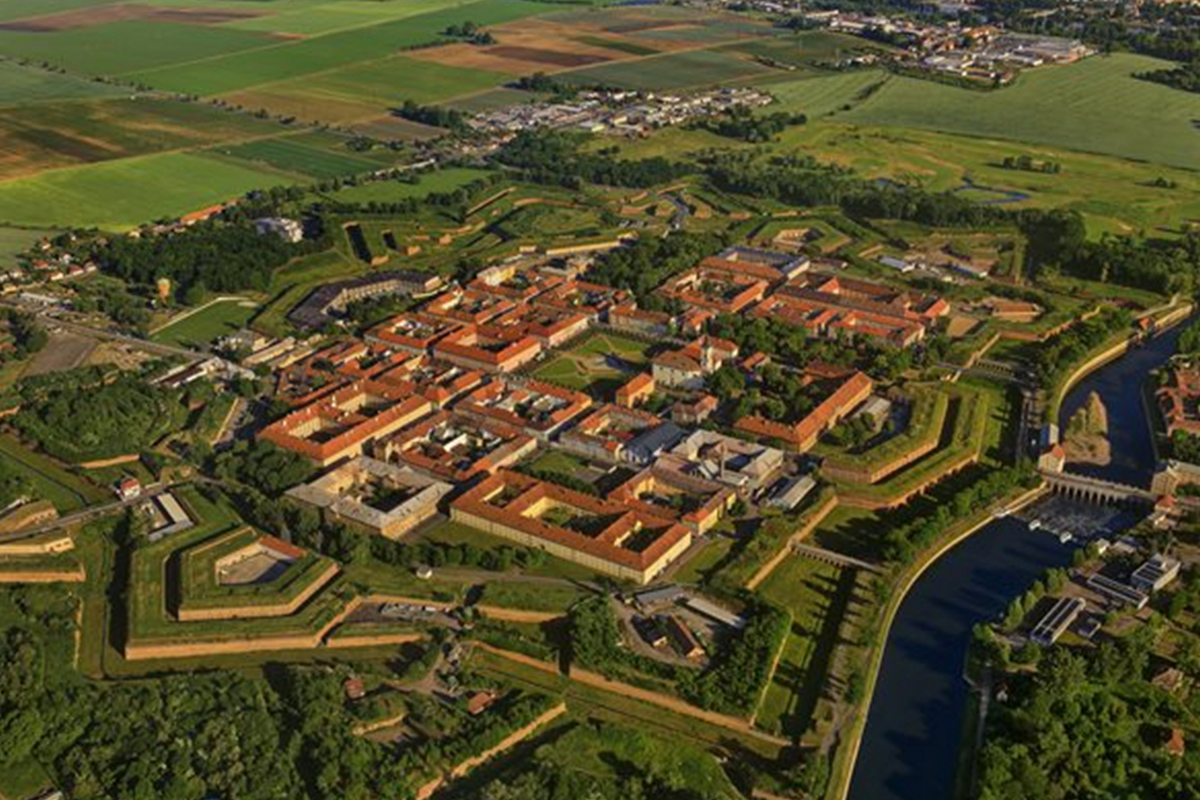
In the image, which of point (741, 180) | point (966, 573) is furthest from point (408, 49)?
point (966, 573)

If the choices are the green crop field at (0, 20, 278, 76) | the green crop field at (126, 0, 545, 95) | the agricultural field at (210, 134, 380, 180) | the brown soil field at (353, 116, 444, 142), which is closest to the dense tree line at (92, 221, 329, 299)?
the agricultural field at (210, 134, 380, 180)

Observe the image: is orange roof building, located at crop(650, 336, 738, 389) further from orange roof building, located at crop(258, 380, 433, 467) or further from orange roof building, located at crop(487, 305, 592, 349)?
orange roof building, located at crop(258, 380, 433, 467)

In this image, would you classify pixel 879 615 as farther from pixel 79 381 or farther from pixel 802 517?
pixel 79 381

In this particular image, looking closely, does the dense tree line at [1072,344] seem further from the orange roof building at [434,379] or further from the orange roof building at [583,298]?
the orange roof building at [434,379]

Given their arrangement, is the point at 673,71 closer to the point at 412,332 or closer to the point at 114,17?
the point at 412,332

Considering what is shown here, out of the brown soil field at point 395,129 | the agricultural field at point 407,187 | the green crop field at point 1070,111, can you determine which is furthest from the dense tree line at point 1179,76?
the brown soil field at point 395,129

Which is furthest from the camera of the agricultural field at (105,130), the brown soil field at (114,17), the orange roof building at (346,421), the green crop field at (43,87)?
the brown soil field at (114,17)
